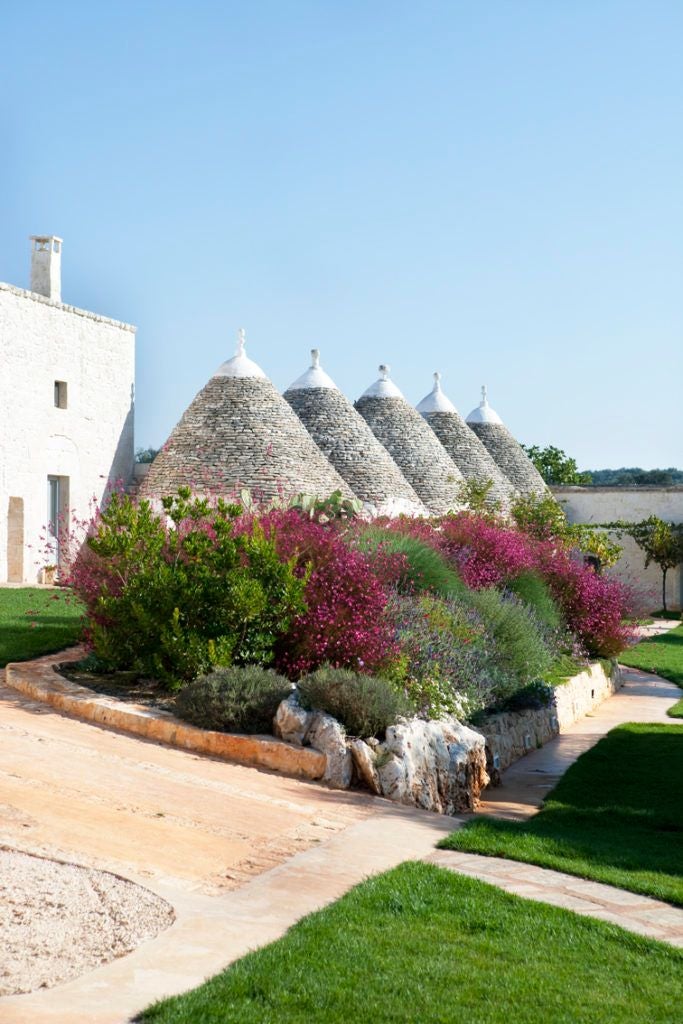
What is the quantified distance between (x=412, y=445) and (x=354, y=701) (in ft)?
77.0

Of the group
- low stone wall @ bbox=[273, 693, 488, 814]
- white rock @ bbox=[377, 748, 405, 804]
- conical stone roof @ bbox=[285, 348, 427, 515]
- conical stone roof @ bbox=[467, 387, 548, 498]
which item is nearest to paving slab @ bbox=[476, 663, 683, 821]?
low stone wall @ bbox=[273, 693, 488, 814]

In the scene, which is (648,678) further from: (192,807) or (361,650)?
(192,807)

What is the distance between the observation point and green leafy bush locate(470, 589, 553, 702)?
11500 mm

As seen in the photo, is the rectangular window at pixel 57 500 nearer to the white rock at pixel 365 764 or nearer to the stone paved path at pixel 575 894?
the white rock at pixel 365 764

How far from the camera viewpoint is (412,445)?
30.8m

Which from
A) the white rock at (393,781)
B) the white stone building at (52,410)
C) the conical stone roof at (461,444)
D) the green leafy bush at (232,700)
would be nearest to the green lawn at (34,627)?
the green leafy bush at (232,700)

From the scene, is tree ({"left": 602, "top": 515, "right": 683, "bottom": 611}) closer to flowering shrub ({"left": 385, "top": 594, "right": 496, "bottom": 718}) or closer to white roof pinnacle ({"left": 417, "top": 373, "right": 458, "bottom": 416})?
white roof pinnacle ({"left": 417, "top": 373, "right": 458, "bottom": 416})

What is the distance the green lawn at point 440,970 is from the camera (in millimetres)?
3746

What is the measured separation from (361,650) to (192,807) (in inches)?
112

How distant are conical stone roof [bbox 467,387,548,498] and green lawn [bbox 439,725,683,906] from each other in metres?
26.2

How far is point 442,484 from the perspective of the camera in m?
30.4

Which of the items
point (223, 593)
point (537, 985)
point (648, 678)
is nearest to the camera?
point (537, 985)

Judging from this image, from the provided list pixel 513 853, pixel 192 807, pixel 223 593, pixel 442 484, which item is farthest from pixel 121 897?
pixel 442 484

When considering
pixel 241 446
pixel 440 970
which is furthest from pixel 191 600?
pixel 241 446
